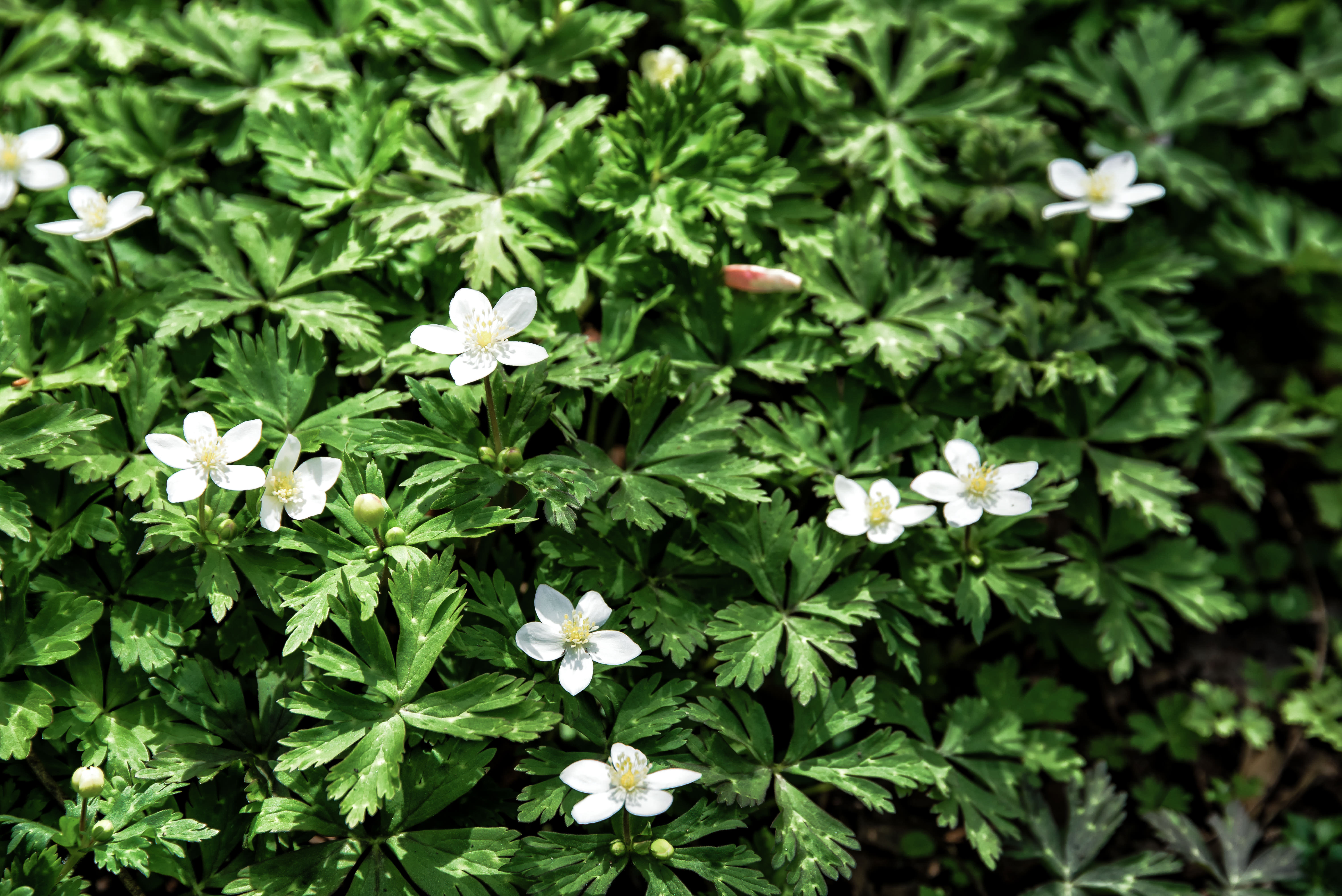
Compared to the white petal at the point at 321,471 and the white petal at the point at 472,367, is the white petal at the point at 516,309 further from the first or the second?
the white petal at the point at 321,471

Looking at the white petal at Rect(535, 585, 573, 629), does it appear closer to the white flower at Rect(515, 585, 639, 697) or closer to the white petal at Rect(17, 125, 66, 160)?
the white flower at Rect(515, 585, 639, 697)

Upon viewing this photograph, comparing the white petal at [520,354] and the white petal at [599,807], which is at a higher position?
the white petal at [520,354]

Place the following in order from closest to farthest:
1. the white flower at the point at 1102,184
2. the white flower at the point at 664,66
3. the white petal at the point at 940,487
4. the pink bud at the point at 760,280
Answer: the white petal at the point at 940,487, the pink bud at the point at 760,280, the white flower at the point at 1102,184, the white flower at the point at 664,66

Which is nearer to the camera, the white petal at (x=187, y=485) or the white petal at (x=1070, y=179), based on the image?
the white petal at (x=187, y=485)

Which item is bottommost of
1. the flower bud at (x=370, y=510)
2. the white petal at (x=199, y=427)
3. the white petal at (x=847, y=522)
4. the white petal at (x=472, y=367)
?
the white petal at (x=847, y=522)

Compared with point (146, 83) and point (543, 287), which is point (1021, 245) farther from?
point (146, 83)

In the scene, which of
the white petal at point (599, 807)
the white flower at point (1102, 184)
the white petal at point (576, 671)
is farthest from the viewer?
the white flower at point (1102, 184)

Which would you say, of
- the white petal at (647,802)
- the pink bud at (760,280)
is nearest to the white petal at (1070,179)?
the pink bud at (760,280)
